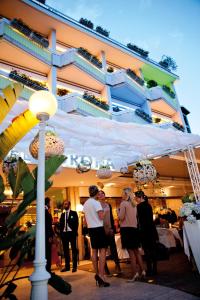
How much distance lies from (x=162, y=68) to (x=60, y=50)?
9.47 meters

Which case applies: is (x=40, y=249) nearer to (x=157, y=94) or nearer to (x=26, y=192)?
(x=26, y=192)

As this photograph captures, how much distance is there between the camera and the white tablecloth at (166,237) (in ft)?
25.8

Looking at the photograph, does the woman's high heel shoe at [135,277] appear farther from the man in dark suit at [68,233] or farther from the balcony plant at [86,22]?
the balcony plant at [86,22]

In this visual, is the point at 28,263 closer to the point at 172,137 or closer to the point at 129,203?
the point at 129,203

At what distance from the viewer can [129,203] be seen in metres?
5.00

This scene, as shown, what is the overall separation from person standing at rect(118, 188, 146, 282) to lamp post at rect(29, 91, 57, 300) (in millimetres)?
3082

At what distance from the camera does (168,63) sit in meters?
21.5

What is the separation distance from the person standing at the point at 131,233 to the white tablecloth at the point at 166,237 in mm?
3363

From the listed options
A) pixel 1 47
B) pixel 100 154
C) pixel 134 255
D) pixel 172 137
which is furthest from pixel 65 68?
pixel 134 255

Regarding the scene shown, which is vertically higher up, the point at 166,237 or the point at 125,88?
the point at 125,88

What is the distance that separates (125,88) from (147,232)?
13.3m

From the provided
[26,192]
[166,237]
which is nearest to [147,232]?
[166,237]

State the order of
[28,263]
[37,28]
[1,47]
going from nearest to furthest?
1. [28,263]
2. [1,47]
3. [37,28]

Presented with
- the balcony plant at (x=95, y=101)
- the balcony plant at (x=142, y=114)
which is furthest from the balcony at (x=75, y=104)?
the balcony plant at (x=142, y=114)
